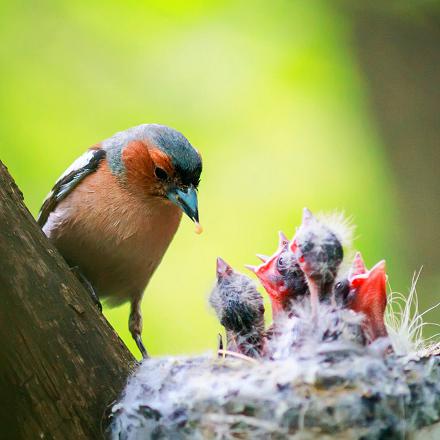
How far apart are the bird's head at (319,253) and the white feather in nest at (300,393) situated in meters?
0.17

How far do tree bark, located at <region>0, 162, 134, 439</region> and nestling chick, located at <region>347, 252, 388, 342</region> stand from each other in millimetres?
885

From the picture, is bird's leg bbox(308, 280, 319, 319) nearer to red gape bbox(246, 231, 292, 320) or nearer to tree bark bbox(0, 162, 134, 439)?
red gape bbox(246, 231, 292, 320)

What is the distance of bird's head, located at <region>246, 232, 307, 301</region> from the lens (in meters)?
3.25

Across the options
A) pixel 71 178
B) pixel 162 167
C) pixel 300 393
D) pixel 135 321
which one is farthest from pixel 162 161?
pixel 300 393

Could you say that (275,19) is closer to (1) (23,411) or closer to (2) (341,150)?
(2) (341,150)

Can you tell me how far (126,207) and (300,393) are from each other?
1516 millimetres

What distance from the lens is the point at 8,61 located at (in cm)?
620

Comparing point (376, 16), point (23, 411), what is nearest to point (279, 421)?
point (23, 411)

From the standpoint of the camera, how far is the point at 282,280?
10.8 ft

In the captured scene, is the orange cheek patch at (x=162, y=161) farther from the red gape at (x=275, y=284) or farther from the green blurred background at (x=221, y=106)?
the green blurred background at (x=221, y=106)

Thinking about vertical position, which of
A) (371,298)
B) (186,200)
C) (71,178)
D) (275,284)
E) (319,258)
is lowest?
(371,298)

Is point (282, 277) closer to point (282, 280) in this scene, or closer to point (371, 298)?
point (282, 280)

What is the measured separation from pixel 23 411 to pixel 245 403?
68cm

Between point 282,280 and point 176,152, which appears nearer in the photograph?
point 282,280
